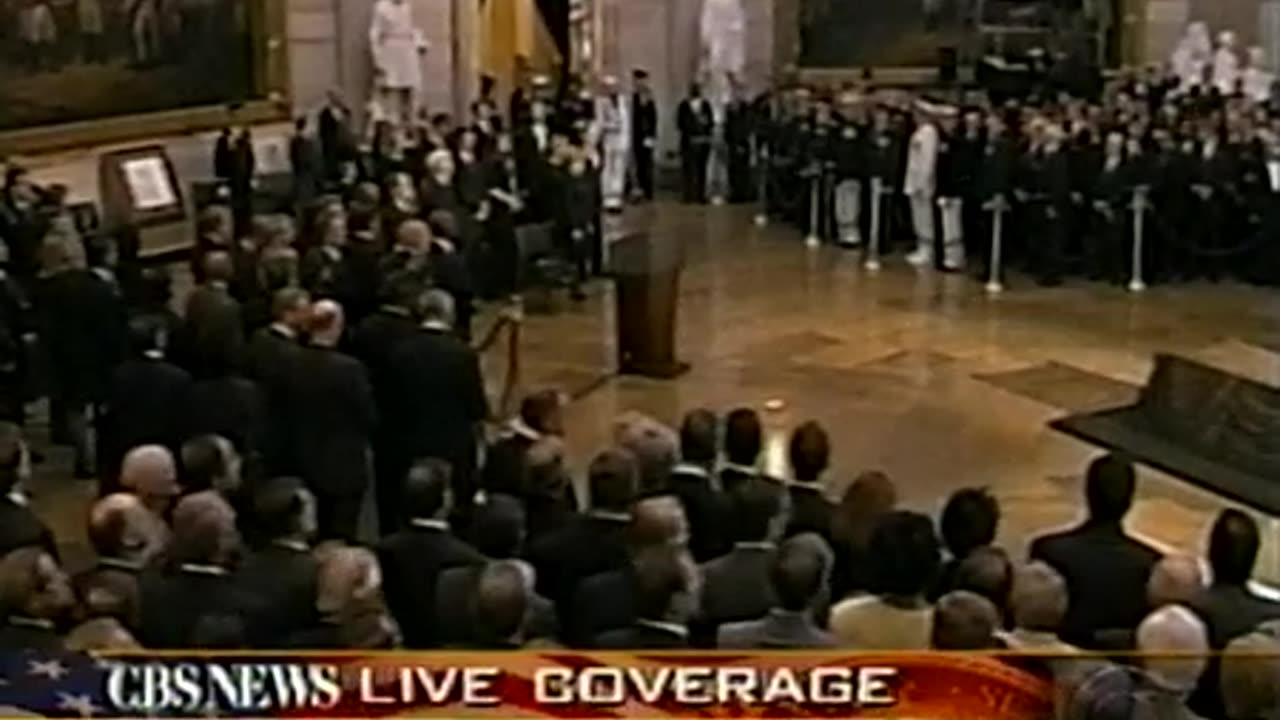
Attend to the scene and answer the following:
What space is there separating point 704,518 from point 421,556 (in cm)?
103

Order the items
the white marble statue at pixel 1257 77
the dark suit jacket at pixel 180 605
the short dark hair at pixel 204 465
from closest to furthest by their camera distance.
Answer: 1. the dark suit jacket at pixel 180 605
2. the short dark hair at pixel 204 465
3. the white marble statue at pixel 1257 77

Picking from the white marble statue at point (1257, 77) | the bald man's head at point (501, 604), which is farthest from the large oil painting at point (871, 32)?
the bald man's head at point (501, 604)

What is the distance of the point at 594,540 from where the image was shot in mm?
7203

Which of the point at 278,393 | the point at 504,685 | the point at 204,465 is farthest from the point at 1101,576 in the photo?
the point at 278,393

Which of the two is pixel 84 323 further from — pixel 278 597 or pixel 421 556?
pixel 278 597

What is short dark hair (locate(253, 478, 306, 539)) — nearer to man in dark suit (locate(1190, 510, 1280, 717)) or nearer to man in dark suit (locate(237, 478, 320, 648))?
man in dark suit (locate(237, 478, 320, 648))

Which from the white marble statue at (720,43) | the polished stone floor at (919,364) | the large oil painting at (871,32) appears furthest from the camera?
the large oil painting at (871,32)

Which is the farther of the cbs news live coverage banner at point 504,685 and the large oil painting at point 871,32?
the large oil painting at point 871,32

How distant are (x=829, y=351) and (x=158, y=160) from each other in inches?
239

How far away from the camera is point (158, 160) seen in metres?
18.5

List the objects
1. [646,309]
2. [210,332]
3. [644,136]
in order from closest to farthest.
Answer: [210,332], [646,309], [644,136]

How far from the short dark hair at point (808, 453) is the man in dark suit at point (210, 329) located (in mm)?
2864

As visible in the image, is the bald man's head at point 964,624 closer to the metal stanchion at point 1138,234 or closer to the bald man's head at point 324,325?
the bald man's head at point 324,325

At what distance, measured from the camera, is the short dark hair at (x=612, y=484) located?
730cm
